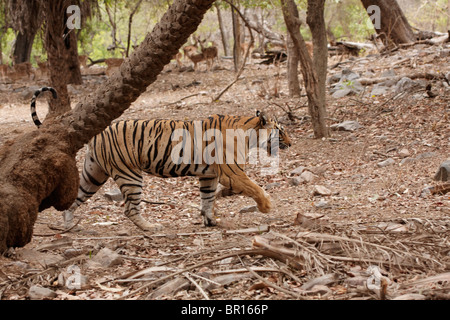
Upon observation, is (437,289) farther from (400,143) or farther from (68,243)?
(400,143)

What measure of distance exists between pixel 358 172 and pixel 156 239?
13.1ft

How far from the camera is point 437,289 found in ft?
10.3

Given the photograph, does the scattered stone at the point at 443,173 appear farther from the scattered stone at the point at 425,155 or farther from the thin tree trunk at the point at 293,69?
the thin tree trunk at the point at 293,69

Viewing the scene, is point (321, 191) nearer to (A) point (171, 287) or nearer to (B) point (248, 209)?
(B) point (248, 209)

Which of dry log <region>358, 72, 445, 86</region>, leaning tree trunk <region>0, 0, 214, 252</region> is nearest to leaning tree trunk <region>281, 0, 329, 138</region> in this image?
dry log <region>358, 72, 445, 86</region>

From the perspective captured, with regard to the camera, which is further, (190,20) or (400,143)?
(400,143)

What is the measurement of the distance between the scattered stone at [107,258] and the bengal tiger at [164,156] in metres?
1.81

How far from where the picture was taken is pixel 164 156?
5.93m

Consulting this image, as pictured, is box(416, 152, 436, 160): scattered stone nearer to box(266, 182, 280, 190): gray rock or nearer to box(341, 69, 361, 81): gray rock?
box(266, 182, 280, 190): gray rock

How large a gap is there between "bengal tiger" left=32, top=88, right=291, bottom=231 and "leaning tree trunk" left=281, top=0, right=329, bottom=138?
3.28 meters

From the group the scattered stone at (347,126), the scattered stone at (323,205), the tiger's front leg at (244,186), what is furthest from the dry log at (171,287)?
the scattered stone at (347,126)

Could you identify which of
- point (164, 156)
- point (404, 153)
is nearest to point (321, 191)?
point (404, 153)

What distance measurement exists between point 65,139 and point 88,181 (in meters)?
1.72

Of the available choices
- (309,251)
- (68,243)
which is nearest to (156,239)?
(68,243)
